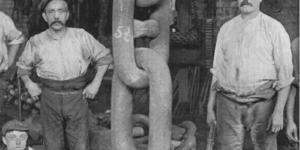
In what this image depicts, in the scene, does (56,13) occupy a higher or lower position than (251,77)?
higher

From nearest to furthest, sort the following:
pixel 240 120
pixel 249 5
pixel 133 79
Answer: pixel 249 5
pixel 240 120
pixel 133 79

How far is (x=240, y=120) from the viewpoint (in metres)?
10.2

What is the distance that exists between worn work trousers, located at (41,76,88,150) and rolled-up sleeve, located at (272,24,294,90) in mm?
1854

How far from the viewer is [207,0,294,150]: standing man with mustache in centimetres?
1001

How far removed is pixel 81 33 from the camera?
1073 cm

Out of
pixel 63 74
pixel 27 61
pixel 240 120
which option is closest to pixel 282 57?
pixel 240 120

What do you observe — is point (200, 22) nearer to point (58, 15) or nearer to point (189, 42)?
point (189, 42)

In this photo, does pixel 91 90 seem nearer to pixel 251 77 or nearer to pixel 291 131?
pixel 251 77

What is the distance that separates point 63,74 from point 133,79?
65cm

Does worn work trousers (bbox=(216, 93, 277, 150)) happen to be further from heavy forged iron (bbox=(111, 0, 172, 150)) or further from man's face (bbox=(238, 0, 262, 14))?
man's face (bbox=(238, 0, 262, 14))

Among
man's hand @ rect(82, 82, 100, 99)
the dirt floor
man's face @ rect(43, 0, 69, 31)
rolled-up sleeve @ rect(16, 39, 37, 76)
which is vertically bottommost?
the dirt floor

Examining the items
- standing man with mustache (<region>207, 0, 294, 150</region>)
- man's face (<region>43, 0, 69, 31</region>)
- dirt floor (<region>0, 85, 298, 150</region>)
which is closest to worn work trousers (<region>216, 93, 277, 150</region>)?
standing man with mustache (<region>207, 0, 294, 150</region>)

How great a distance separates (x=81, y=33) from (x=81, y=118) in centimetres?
78

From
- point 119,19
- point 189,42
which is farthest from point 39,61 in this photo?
point 189,42
